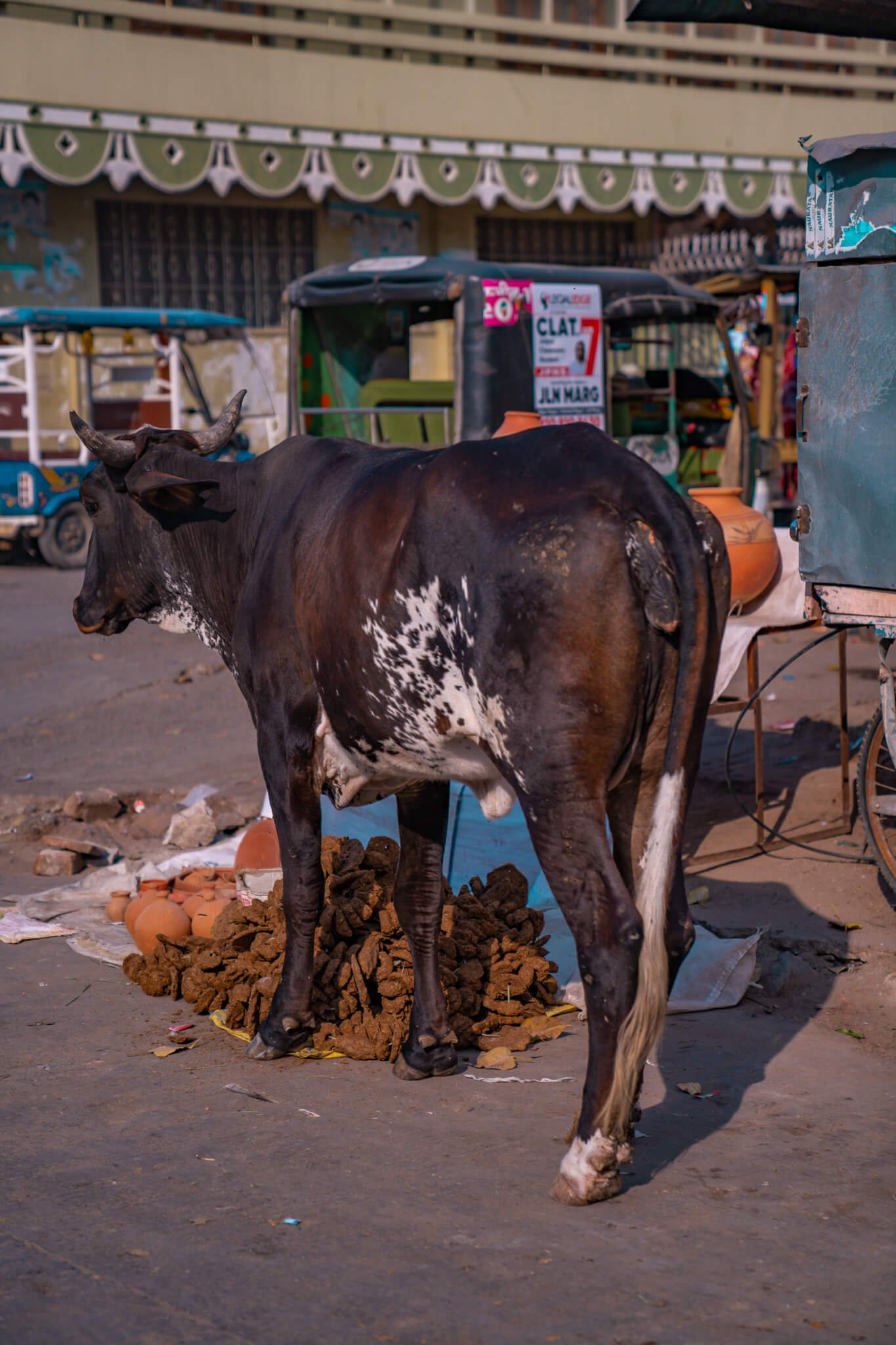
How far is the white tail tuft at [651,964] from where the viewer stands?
334cm

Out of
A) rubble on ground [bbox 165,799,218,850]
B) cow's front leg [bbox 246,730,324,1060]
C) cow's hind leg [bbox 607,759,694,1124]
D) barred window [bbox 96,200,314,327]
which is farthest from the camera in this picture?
barred window [bbox 96,200,314,327]

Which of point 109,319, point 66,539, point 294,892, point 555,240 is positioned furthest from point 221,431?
point 555,240

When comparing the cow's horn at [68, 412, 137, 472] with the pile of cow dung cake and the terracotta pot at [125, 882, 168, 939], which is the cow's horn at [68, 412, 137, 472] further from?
the terracotta pot at [125, 882, 168, 939]

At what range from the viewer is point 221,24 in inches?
725

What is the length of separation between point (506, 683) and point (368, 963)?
1.53 meters

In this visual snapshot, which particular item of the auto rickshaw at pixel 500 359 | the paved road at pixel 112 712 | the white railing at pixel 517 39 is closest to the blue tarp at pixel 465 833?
the paved road at pixel 112 712

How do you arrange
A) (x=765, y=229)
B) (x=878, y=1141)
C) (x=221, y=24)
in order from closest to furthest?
(x=878, y=1141), (x=221, y=24), (x=765, y=229)

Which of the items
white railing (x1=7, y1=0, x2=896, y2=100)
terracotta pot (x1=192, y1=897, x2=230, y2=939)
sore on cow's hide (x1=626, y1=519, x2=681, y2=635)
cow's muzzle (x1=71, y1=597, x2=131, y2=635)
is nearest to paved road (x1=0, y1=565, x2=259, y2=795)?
terracotta pot (x1=192, y1=897, x2=230, y2=939)

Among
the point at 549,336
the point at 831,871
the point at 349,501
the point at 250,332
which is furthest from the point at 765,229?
the point at 349,501

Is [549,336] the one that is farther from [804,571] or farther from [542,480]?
[542,480]

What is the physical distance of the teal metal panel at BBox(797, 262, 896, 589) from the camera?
4.64 m

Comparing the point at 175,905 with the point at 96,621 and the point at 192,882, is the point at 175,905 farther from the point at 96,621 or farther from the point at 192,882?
the point at 96,621

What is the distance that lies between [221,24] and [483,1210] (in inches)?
716

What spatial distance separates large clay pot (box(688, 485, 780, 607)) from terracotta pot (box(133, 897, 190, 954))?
9.12 ft
